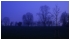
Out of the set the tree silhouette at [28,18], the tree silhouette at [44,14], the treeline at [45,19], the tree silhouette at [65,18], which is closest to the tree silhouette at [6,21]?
the treeline at [45,19]

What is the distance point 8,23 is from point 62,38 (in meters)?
2.90

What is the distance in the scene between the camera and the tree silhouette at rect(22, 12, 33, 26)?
7.33m

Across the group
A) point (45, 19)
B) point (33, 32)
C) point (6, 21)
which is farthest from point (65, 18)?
point (6, 21)

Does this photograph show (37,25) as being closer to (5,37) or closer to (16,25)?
(16,25)

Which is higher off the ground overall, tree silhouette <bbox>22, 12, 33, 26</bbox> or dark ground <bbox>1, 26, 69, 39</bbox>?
tree silhouette <bbox>22, 12, 33, 26</bbox>

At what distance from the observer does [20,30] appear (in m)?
7.32

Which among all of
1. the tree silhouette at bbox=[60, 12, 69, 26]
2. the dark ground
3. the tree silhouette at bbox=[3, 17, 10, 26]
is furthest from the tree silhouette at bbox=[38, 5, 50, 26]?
the tree silhouette at bbox=[3, 17, 10, 26]

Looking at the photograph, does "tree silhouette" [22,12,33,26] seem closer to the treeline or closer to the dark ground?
the treeline

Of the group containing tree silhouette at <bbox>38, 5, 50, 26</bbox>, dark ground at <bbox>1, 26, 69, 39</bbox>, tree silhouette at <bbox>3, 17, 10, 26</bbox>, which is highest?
tree silhouette at <bbox>38, 5, 50, 26</bbox>

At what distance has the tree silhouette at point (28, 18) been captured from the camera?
7332 millimetres

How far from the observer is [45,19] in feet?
24.1

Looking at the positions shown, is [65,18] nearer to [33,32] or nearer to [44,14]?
[44,14]

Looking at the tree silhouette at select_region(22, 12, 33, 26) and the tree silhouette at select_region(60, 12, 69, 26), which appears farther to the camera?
the tree silhouette at select_region(22, 12, 33, 26)

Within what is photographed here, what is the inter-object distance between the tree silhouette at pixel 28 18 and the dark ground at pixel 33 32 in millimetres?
313
